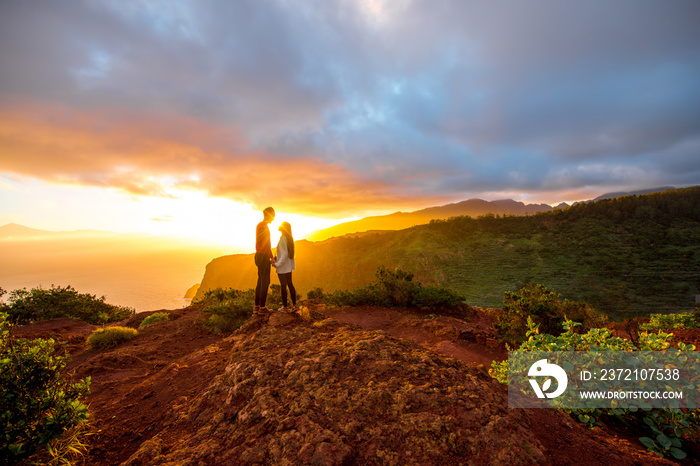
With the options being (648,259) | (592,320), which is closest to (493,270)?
(648,259)

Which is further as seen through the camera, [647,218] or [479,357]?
[647,218]

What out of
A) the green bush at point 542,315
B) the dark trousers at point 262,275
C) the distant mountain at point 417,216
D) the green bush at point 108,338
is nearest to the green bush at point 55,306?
the green bush at point 108,338

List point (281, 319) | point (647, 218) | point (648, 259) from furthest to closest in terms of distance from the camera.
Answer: point (647, 218), point (648, 259), point (281, 319)

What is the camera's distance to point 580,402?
2510 millimetres

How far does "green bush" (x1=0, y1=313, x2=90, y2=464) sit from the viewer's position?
6.29 ft

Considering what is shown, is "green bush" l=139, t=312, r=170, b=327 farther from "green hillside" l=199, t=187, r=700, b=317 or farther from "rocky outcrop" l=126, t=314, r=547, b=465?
"green hillside" l=199, t=187, r=700, b=317

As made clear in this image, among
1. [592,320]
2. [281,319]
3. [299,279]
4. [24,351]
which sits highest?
[24,351]

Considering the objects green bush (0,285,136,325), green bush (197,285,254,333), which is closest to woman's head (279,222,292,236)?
green bush (197,285,254,333)

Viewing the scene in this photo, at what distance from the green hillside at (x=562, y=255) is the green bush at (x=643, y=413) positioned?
11662 mm

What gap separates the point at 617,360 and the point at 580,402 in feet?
1.83

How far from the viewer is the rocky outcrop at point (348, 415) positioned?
5.82 ft

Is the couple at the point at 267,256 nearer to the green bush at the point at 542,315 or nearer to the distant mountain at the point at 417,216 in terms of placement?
the green bush at the point at 542,315

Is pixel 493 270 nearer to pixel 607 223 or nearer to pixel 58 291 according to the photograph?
pixel 607 223

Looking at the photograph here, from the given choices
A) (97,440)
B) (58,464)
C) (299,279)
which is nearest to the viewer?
(58,464)
